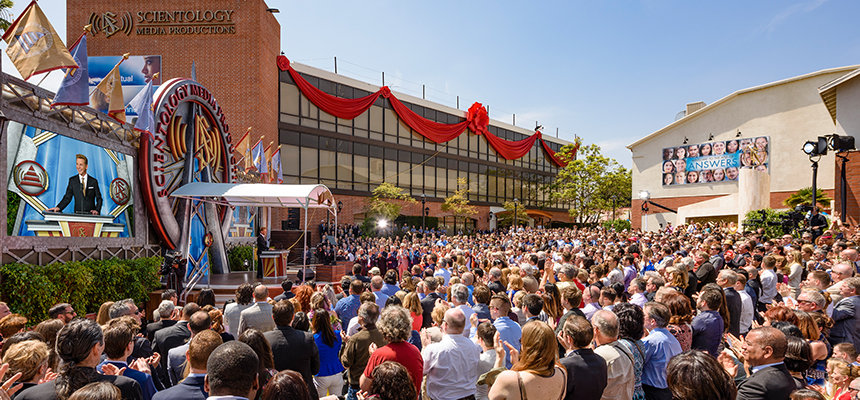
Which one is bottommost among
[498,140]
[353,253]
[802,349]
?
[353,253]

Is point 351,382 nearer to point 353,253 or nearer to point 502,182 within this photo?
point 353,253

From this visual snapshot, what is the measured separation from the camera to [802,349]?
3.35 metres

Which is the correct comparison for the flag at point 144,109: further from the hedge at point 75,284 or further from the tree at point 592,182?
the tree at point 592,182

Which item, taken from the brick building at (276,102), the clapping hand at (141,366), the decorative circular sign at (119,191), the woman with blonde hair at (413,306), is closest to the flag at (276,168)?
the brick building at (276,102)

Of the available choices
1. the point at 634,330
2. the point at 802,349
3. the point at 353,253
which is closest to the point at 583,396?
the point at 634,330

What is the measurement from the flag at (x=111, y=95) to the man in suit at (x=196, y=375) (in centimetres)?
1034

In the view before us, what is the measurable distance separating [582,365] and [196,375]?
260cm

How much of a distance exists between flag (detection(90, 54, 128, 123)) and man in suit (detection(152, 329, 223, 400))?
33.9 ft

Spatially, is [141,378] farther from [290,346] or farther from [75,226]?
[75,226]

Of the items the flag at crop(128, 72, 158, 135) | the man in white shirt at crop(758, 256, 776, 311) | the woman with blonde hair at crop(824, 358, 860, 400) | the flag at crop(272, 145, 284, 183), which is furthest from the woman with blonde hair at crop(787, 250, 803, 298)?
the flag at crop(272, 145, 284, 183)

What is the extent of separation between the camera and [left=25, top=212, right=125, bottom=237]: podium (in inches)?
372

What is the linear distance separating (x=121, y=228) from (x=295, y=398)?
1187 centimetres

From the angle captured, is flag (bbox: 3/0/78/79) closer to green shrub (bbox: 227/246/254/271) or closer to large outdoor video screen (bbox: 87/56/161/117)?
green shrub (bbox: 227/246/254/271)

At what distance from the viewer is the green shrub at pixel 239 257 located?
1948 cm
